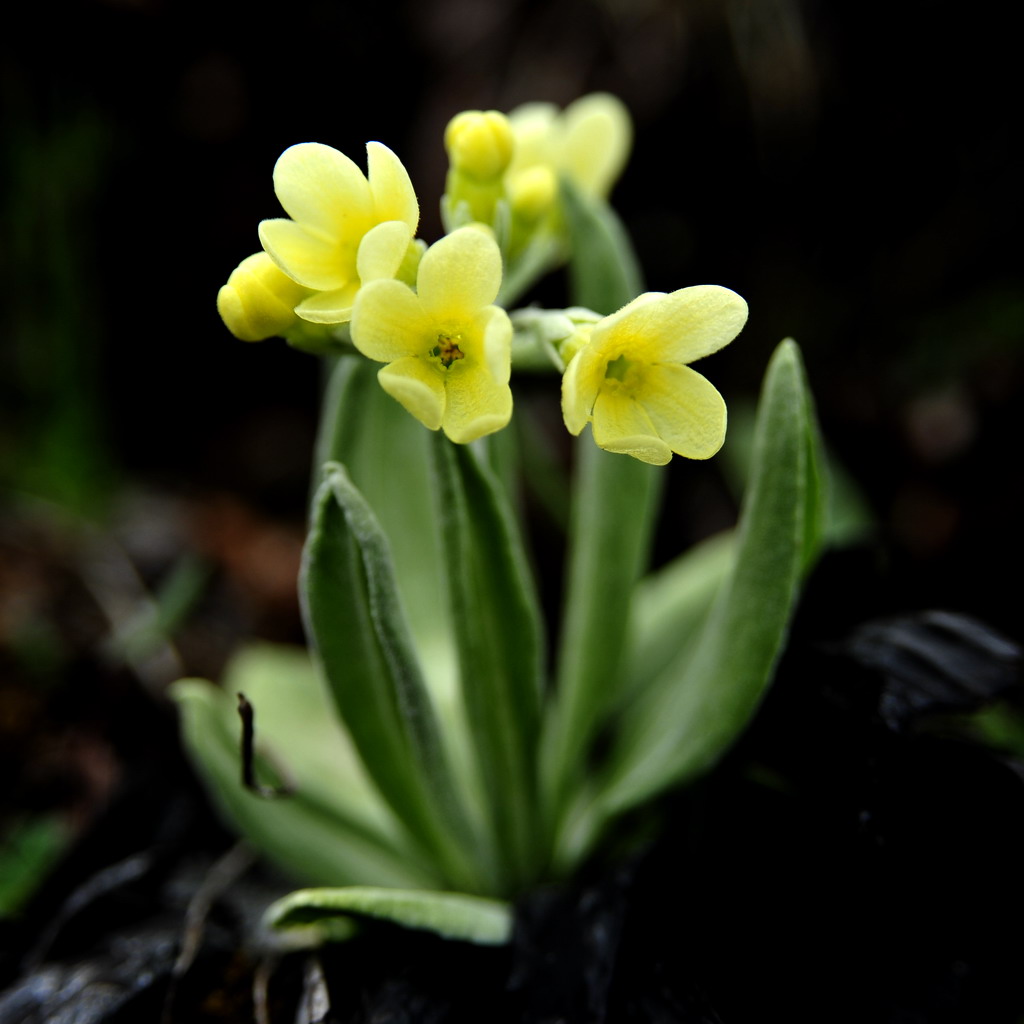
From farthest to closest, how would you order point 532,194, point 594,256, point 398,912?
point 594,256 → point 532,194 → point 398,912

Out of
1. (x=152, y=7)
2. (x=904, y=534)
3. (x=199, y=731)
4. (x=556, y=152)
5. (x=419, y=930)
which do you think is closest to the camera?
(x=419, y=930)

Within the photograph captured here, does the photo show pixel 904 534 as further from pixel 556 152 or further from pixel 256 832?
pixel 256 832

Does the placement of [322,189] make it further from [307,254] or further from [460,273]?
[460,273]

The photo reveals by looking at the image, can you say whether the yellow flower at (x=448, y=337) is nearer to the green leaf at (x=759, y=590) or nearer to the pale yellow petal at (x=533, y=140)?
the green leaf at (x=759, y=590)

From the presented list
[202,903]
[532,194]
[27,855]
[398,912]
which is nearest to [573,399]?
[532,194]

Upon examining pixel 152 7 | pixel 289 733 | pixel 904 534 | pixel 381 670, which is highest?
pixel 152 7

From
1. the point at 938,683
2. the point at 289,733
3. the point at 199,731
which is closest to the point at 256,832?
the point at 199,731
